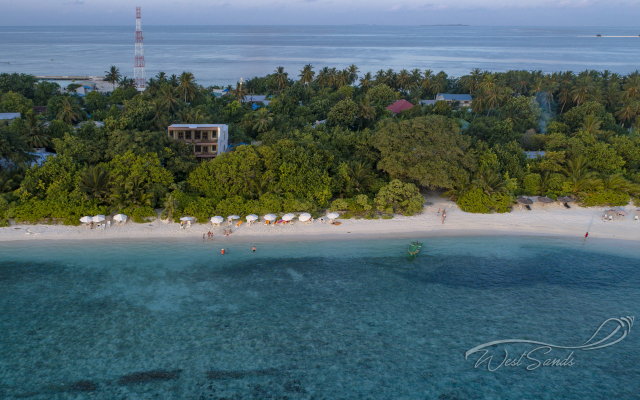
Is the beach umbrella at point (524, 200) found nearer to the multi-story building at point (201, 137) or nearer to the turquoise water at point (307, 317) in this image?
the turquoise water at point (307, 317)

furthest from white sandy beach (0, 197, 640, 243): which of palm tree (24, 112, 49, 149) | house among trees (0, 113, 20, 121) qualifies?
house among trees (0, 113, 20, 121)

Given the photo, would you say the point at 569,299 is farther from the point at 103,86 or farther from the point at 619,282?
the point at 103,86

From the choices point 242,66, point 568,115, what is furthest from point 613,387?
point 242,66

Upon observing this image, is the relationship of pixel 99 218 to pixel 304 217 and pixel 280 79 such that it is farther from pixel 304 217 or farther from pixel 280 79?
pixel 280 79

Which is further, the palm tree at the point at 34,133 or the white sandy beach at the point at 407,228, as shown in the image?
the palm tree at the point at 34,133

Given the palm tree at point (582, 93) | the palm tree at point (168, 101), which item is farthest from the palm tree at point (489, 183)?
the palm tree at point (582, 93)

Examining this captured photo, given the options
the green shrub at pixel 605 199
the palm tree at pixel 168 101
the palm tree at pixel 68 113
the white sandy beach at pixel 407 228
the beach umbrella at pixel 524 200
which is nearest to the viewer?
the white sandy beach at pixel 407 228
